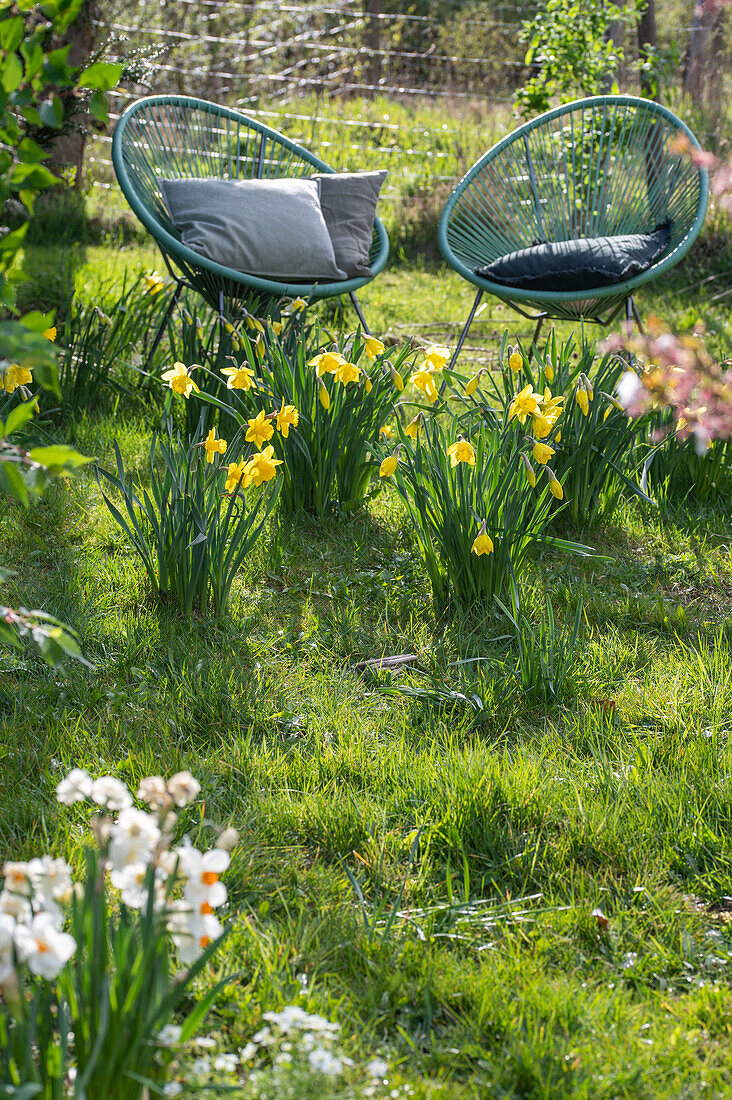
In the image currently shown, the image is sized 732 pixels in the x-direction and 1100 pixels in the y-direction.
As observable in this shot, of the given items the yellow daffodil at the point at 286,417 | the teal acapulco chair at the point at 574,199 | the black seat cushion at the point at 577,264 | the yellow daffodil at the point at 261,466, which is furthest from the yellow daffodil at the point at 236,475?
the teal acapulco chair at the point at 574,199

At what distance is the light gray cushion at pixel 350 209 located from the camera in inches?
123

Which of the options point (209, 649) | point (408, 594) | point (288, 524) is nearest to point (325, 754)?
point (209, 649)

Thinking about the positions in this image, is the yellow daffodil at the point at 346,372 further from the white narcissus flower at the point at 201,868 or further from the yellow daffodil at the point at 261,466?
the white narcissus flower at the point at 201,868

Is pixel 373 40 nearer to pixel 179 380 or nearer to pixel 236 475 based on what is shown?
pixel 179 380

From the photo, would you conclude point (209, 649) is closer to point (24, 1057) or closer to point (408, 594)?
point (408, 594)

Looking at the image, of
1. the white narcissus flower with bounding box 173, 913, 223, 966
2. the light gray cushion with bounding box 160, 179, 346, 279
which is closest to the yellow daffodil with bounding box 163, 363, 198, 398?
the light gray cushion with bounding box 160, 179, 346, 279

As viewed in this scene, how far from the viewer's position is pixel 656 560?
6.82 ft

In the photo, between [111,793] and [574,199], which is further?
[574,199]

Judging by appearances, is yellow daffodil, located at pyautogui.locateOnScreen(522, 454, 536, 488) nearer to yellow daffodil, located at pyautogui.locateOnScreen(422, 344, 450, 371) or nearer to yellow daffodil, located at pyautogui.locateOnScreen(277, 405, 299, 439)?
yellow daffodil, located at pyautogui.locateOnScreen(422, 344, 450, 371)

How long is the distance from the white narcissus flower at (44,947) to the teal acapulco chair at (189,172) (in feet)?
6.96

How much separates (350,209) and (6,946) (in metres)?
3.00

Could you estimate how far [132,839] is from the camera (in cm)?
74

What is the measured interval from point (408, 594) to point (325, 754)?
1.92ft

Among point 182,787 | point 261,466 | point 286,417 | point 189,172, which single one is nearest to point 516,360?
point 286,417
